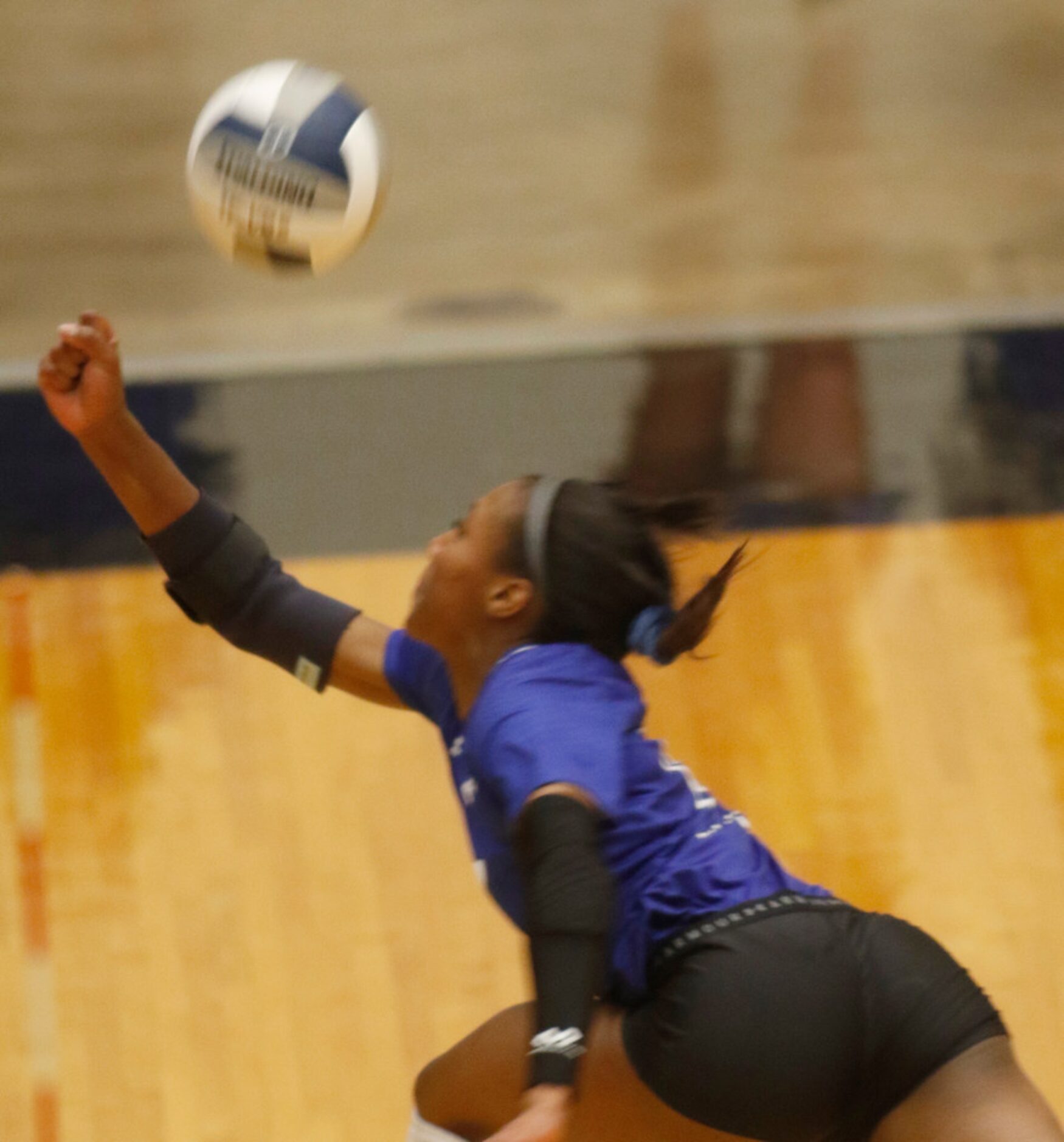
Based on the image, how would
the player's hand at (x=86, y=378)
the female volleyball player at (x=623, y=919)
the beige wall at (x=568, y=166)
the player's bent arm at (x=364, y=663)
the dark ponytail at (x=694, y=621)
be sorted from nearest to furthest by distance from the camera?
1. the female volleyball player at (x=623, y=919)
2. the dark ponytail at (x=694, y=621)
3. the player's hand at (x=86, y=378)
4. the player's bent arm at (x=364, y=663)
5. the beige wall at (x=568, y=166)

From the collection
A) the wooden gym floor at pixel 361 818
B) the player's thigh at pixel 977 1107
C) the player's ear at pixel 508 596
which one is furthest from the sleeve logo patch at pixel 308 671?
the player's thigh at pixel 977 1107

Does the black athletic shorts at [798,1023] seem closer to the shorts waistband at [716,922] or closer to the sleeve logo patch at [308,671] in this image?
the shorts waistband at [716,922]

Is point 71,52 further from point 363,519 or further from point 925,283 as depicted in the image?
point 925,283

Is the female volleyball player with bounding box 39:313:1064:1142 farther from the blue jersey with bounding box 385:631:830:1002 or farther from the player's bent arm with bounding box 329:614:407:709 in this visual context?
the player's bent arm with bounding box 329:614:407:709

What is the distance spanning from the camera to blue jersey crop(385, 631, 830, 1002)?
6.51ft

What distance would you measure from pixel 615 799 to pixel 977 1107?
54 cm

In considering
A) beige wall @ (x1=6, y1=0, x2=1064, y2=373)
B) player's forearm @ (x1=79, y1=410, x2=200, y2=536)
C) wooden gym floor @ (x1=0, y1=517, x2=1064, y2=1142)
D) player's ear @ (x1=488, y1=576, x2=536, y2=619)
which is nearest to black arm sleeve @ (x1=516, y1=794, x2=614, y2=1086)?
player's ear @ (x1=488, y1=576, x2=536, y2=619)

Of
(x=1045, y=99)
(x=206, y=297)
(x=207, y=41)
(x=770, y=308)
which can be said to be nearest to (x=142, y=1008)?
(x=206, y=297)

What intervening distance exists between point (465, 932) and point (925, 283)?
2523 mm

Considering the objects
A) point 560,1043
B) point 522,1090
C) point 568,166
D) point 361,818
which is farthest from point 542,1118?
point 568,166

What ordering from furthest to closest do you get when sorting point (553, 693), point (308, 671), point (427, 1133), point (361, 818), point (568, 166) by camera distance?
point (568, 166) < point (361, 818) < point (308, 671) < point (427, 1133) < point (553, 693)

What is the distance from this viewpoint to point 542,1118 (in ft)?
5.95

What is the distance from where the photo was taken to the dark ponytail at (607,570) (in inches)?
87.4

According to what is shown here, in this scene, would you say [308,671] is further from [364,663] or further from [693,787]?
[693,787]
